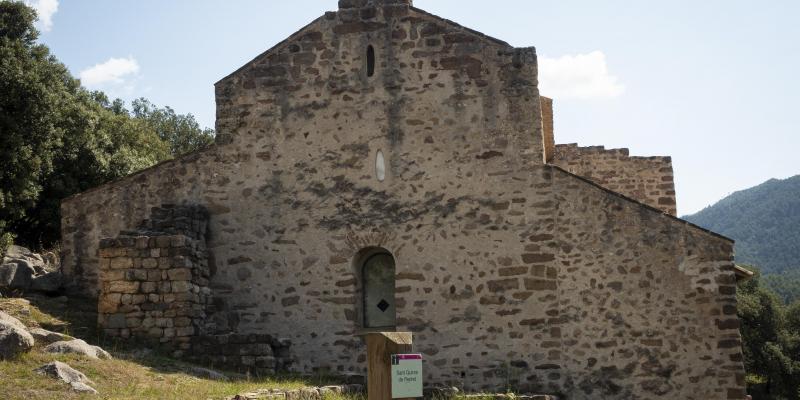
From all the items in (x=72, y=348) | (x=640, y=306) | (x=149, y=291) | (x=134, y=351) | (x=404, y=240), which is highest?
(x=404, y=240)

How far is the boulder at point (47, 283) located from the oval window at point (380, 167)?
239 inches

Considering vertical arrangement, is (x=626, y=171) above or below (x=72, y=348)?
above

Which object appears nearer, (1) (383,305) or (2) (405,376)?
(2) (405,376)

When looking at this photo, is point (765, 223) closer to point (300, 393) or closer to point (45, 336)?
point (300, 393)

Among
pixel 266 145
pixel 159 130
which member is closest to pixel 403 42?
pixel 266 145

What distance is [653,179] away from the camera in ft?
65.4

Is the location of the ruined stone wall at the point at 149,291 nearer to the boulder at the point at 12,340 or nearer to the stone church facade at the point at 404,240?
the stone church facade at the point at 404,240

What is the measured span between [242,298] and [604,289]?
6.36m

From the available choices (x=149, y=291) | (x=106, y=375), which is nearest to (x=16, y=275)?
(x=149, y=291)

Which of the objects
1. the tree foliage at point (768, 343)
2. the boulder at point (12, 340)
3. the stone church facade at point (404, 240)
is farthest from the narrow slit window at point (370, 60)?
the tree foliage at point (768, 343)

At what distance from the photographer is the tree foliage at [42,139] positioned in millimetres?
21422

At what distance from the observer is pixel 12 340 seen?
9.81 m

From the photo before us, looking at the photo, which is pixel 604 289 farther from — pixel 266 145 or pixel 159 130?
pixel 159 130

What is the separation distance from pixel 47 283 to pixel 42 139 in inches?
351
